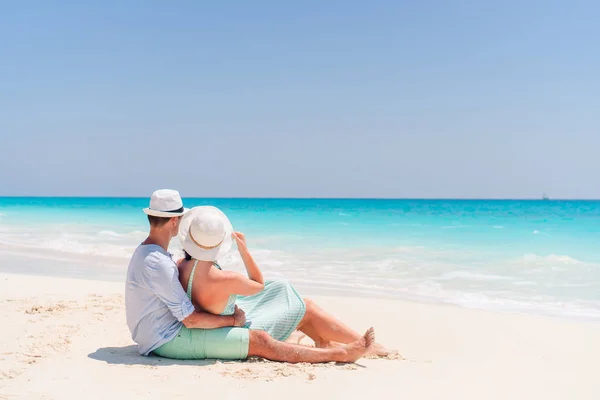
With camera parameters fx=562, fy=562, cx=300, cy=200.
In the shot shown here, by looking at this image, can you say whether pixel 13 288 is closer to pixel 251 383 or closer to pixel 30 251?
pixel 251 383

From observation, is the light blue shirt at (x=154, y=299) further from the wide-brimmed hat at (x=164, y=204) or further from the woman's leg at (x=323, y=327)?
the woman's leg at (x=323, y=327)

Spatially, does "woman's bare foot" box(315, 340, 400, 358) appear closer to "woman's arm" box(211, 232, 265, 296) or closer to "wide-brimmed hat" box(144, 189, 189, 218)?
"woman's arm" box(211, 232, 265, 296)

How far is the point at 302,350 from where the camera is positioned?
Answer: 13.6 ft

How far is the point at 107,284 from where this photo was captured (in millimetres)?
8016

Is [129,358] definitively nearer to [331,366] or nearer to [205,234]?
[205,234]

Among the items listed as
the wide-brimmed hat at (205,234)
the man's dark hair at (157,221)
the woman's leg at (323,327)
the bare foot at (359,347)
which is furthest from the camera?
the woman's leg at (323,327)

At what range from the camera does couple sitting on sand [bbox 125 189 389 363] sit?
3.81 m

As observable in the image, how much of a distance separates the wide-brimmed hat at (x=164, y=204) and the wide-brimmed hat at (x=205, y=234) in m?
0.10

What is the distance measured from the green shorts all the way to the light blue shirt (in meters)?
0.07

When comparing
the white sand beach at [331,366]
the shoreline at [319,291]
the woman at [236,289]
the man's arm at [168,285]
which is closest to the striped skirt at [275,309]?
the woman at [236,289]

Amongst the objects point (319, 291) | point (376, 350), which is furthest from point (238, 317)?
point (319, 291)

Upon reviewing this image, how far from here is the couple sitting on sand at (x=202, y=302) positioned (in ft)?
12.5

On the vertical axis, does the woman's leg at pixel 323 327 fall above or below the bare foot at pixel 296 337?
above

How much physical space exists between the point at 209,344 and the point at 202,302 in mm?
332
